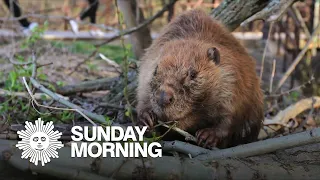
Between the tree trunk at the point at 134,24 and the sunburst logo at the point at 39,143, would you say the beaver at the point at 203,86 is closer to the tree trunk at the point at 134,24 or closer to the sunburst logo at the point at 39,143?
the sunburst logo at the point at 39,143

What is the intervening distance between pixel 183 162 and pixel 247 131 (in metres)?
1.08

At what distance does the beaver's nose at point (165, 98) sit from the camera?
2.31 m

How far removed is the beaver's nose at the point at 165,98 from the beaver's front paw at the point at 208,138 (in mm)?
327

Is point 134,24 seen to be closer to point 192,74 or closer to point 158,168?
point 192,74

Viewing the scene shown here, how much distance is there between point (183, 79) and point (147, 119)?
0.29m

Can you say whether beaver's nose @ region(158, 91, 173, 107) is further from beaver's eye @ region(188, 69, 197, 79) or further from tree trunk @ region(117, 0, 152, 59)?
tree trunk @ region(117, 0, 152, 59)

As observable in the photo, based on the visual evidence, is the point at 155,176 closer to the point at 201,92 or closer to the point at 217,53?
the point at 201,92

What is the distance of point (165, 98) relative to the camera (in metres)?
2.31

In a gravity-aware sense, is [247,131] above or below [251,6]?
below

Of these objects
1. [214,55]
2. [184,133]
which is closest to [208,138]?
[184,133]

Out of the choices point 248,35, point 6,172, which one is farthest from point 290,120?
point 248,35

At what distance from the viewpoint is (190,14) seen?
3.14 meters

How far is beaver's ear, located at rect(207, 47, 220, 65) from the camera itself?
261 cm

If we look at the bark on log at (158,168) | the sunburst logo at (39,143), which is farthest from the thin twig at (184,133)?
the sunburst logo at (39,143)
